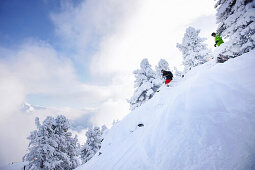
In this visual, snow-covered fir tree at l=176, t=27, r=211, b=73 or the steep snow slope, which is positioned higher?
snow-covered fir tree at l=176, t=27, r=211, b=73

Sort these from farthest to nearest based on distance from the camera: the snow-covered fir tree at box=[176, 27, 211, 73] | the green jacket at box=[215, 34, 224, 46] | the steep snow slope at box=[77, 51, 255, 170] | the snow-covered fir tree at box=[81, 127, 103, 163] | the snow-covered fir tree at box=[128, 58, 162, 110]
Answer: the snow-covered fir tree at box=[81, 127, 103, 163], the snow-covered fir tree at box=[128, 58, 162, 110], the snow-covered fir tree at box=[176, 27, 211, 73], the green jacket at box=[215, 34, 224, 46], the steep snow slope at box=[77, 51, 255, 170]

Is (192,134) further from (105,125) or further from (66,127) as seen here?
(105,125)

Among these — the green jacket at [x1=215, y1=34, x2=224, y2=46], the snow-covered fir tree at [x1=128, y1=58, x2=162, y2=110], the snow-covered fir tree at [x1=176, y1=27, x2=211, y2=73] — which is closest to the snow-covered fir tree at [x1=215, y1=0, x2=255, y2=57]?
the green jacket at [x1=215, y1=34, x2=224, y2=46]

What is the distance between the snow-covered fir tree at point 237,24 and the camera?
7.42 m

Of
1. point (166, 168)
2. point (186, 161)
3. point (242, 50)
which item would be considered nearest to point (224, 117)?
point (186, 161)

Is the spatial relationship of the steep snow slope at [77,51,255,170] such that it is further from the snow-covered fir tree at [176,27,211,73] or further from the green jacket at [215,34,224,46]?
the snow-covered fir tree at [176,27,211,73]

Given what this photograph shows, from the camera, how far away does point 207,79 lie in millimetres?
6449

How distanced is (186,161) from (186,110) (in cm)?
227

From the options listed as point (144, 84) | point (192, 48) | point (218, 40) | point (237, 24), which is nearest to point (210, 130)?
point (237, 24)

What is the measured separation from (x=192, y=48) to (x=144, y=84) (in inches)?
415

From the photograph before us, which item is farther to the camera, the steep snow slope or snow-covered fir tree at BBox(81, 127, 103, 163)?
snow-covered fir tree at BBox(81, 127, 103, 163)

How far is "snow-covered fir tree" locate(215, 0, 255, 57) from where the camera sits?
742 centimetres

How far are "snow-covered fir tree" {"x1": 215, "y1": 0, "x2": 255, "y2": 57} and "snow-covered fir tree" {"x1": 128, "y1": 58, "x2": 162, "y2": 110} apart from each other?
1322cm

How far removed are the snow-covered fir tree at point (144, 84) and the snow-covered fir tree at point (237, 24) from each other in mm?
13221
